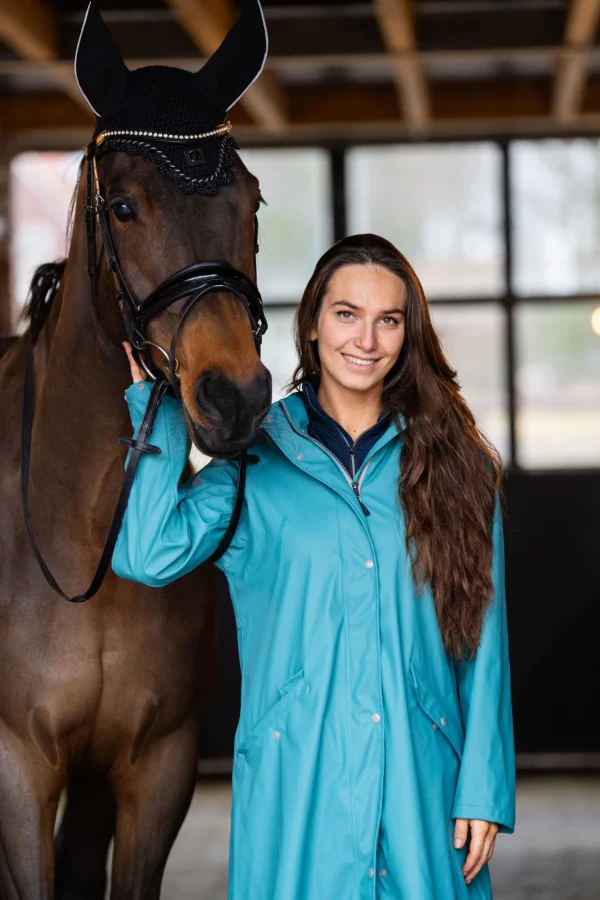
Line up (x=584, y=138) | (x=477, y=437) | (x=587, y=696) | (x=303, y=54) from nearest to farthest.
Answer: (x=477, y=437), (x=303, y=54), (x=587, y=696), (x=584, y=138)

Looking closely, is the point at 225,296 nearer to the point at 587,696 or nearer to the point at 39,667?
the point at 39,667

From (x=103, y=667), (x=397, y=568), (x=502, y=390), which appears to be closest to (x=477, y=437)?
(x=397, y=568)

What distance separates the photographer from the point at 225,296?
151cm

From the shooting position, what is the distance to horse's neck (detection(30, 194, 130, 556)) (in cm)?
182

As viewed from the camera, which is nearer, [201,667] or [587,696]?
[201,667]

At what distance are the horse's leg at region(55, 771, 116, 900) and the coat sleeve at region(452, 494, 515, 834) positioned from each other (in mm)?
1018

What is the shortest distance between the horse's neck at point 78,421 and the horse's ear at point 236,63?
286mm

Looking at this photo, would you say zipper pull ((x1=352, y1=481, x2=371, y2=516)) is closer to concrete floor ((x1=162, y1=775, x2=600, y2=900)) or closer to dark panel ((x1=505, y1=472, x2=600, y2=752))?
concrete floor ((x1=162, y1=775, x2=600, y2=900))

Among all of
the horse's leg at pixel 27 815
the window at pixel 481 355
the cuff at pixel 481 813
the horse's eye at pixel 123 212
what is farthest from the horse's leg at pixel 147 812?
the window at pixel 481 355

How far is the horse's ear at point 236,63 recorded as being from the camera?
1.71 meters

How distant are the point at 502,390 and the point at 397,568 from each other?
372cm

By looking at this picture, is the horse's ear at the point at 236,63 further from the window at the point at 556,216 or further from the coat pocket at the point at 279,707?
the window at the point at 556,216

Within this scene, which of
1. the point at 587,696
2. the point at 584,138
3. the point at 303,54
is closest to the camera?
the point at 303,54

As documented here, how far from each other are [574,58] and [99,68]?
2.79 m
